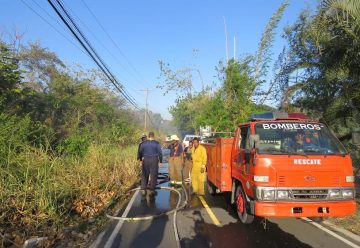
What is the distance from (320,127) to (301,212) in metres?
2.02

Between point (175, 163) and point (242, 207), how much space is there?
5.83 meters

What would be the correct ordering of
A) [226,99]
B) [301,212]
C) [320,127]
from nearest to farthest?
[301,212], [320,127], [226,99]

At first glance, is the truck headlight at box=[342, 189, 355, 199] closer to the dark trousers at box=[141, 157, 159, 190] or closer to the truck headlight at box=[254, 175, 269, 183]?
the truck headlight at box=[254, 175, 269, 183]

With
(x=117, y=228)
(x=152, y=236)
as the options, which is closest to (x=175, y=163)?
(x=117, y=228)

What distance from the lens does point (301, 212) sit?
258 inches

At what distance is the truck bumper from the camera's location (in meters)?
6.52

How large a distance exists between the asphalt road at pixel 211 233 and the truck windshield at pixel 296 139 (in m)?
1.57

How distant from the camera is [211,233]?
23.1 ft

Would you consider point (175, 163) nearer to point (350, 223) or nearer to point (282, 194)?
point (350, 223)

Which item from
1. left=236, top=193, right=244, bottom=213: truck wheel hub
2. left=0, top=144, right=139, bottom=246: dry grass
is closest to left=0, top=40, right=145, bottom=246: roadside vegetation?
left=0, top=144, right=139, bottom=246: dry grass

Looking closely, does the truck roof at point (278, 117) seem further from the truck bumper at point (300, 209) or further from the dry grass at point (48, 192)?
the dry grass at point (48, 192)

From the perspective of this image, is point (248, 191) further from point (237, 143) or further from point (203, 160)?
point (203, 160)

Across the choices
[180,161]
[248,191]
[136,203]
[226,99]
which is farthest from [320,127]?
[226,99]

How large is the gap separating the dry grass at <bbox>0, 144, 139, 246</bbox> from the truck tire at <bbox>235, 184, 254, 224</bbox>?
3.46m
